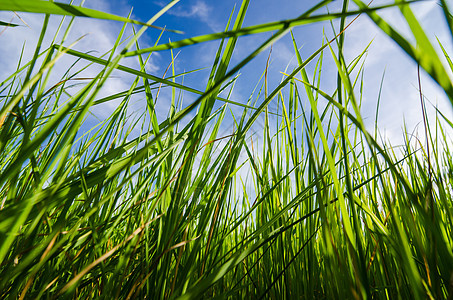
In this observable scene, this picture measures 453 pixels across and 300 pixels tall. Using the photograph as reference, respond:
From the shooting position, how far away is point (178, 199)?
604 mm

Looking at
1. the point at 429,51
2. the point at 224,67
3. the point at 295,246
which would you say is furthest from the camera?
the point at 295,246

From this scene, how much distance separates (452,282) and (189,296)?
0.31m

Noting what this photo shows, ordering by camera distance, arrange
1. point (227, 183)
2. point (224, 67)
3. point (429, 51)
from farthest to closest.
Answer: point (227, 183), point (224, 67), point (429, 51)

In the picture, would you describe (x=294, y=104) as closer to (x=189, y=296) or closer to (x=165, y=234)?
(x=165, y=234)

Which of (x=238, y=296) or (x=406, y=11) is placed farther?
(x=238, y=296)

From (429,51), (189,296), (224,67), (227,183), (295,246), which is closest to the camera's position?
(429,51)

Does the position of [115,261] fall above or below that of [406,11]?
below

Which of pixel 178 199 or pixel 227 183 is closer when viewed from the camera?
pixel 178 199

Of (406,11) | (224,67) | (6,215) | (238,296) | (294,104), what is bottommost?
(238,296)

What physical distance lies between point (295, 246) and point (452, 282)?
69 centimetres

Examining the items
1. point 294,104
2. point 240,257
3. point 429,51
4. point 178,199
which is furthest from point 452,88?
point 294,104

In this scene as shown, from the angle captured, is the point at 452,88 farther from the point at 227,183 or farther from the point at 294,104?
the point at 294,104

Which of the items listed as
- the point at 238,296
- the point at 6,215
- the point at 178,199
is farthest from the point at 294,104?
the point at 6,215

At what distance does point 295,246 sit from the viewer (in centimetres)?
97
